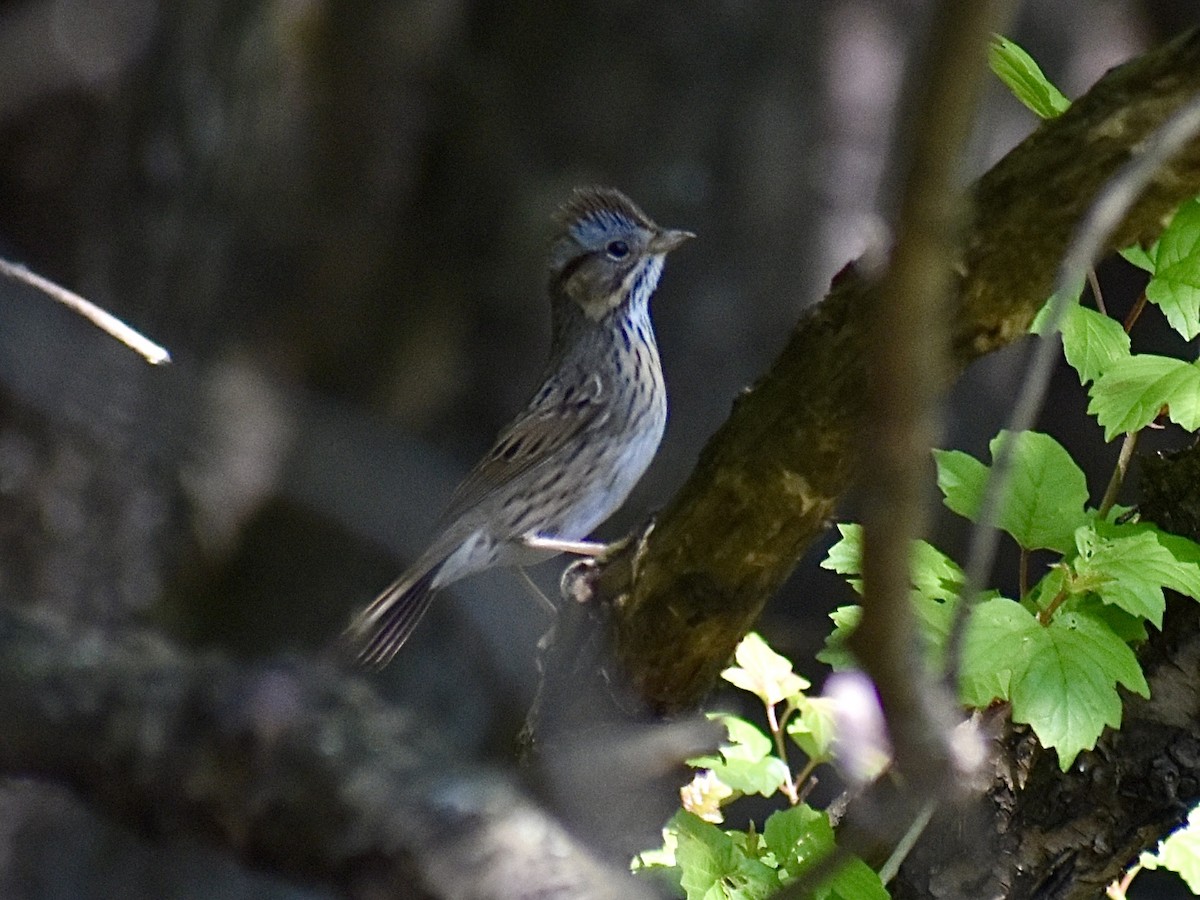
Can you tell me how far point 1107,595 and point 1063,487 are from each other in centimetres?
20

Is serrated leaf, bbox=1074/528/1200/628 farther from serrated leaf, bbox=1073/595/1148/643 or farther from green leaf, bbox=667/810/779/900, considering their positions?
green leaf, bbox=667/810/779/900

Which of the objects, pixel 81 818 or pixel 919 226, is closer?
pixel 919 226

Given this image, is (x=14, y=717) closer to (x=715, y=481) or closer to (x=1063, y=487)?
(x=715, y=481)

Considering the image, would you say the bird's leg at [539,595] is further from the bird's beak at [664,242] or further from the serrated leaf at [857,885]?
the serrated leaf at [857,885]

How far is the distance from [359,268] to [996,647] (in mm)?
5738

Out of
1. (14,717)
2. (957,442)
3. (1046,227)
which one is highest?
(957,442)

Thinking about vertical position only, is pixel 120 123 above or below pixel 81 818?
above

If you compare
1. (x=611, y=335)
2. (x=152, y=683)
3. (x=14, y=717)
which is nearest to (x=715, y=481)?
(x=152, y=683)

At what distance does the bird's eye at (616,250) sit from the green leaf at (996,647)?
262cm

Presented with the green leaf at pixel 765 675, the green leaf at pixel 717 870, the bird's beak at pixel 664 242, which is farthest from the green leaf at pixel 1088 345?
the bird's beak at pixel 664 242

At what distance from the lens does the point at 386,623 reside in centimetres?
400

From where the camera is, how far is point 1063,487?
1956mm

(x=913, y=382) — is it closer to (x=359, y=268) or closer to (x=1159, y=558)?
(x=1159, y=558)

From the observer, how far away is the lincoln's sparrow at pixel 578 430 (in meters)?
4.16
